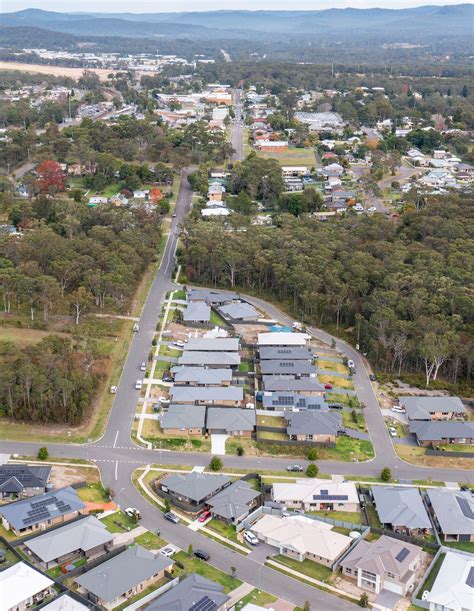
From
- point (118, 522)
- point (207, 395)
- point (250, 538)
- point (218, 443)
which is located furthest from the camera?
point (207, 395)

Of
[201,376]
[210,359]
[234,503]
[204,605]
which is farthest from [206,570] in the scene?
[210,359]

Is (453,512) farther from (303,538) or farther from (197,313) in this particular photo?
(197,313)

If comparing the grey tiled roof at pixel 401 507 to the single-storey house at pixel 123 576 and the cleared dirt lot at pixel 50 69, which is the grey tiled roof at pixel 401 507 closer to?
the single-storey house at pixel 123 576

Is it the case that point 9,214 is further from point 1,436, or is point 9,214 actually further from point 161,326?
point 1,436

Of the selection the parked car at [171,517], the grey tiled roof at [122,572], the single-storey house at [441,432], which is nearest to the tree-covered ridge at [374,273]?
the single-storey house at [441,432]

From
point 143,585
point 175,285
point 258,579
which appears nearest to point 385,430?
point 258,579

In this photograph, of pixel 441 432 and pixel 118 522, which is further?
pixel 441 432
